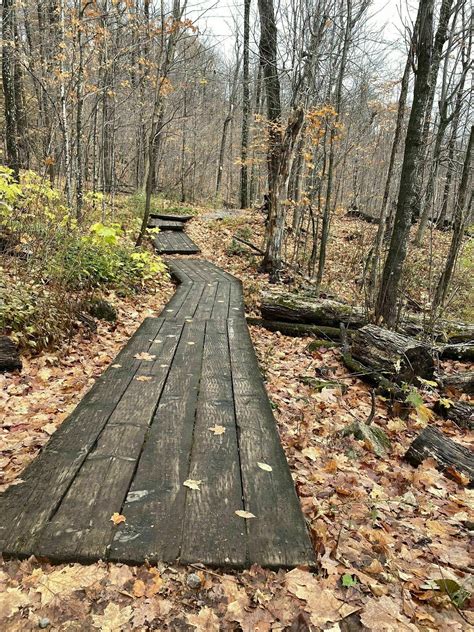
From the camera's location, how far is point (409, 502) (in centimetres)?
293

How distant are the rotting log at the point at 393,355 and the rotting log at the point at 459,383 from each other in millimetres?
341

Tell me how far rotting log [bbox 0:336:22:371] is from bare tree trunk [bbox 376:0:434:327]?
5.29 meters

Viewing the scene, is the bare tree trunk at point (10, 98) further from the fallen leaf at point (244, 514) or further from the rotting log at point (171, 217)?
the fallen leaf at point (244, 514)

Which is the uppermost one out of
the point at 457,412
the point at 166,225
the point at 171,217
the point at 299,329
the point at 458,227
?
the point at 458,227

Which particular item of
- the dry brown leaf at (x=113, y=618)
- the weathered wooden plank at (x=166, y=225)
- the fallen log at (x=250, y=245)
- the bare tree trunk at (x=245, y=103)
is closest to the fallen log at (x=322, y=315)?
the fallen log at (x=250, y=245)

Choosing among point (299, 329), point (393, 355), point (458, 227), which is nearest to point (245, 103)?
point (458, 227)

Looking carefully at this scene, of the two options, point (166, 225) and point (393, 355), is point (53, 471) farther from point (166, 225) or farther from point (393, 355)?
point (166, 225)

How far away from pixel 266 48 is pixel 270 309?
956 centimetres

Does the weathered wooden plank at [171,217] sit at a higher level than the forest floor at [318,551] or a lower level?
higher

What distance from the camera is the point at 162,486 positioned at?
2355 millimetres

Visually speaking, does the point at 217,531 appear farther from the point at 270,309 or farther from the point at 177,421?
the point at 270,309

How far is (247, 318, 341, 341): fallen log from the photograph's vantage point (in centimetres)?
682

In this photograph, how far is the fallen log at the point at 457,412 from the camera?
14.7ft

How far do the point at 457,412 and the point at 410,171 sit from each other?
3507 millimetres
